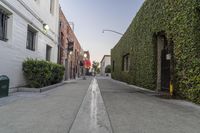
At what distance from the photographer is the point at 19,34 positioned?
1025 centimetres

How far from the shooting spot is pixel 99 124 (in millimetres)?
4477

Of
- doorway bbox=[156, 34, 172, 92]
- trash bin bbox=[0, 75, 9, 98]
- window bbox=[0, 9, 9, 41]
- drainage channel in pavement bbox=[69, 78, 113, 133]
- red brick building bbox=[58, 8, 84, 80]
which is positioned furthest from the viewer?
red brick building bbox=[58, 8, 84, 80]

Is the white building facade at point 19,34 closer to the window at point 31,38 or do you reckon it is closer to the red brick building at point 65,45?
the window at point 31,38

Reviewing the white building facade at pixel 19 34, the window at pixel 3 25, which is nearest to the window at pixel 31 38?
the white building facade at pixel 19 34

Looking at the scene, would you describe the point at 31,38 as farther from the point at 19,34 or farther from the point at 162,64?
the point at 162,64

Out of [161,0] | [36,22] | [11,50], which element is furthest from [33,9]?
[161,0]

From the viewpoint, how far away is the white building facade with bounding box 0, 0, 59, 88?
8914mm

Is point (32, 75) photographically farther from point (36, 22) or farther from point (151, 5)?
point (151, 5)

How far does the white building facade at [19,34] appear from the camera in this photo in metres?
8.91

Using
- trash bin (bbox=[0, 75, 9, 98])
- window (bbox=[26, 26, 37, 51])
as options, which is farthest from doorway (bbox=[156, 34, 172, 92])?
trash bin (bbox=[0, 75, 9, 98])

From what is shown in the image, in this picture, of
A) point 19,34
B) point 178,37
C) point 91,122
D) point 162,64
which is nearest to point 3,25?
point 19,34

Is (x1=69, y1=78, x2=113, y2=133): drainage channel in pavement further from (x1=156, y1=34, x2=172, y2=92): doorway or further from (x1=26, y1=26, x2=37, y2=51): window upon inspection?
(x1=26, y1=26, x2=37, y2=51): window

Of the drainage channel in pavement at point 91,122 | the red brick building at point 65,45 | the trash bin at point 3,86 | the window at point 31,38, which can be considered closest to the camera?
the drainage channel in pavement at point 91,122

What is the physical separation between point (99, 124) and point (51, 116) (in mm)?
1259
